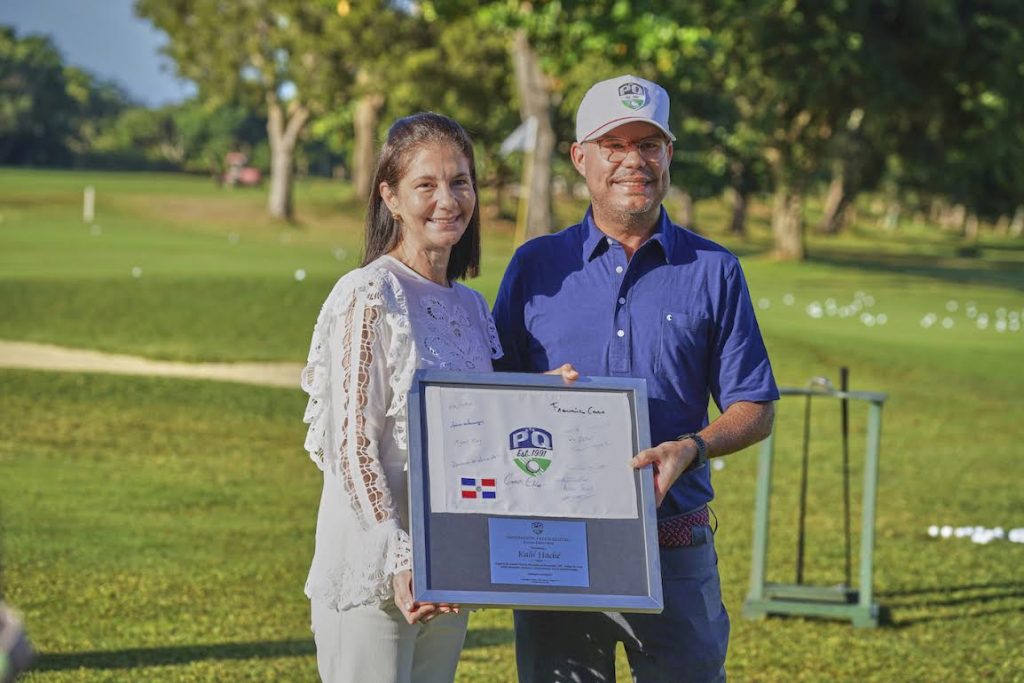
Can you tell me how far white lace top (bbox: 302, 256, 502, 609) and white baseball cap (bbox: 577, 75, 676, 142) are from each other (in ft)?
2.37

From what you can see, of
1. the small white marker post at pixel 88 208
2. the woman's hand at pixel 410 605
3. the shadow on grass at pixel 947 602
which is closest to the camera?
the woman's hand at pixel 410 605

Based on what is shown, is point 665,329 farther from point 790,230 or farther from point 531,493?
point 790,230

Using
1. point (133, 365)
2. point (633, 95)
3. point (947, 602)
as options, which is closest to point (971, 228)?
point (133, 365)

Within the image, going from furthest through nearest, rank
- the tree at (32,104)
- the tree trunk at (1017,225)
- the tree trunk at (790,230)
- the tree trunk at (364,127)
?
the tree trunk at (1017,225)
the tree at (32,104)
the tree trunk at (364,127)
the tree trunk at (790,230)

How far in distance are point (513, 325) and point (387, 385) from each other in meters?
0.82

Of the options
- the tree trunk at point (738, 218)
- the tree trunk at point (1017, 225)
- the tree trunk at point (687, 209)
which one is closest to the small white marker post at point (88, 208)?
the tree trunk at point (687, 209)

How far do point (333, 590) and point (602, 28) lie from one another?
23.0 m

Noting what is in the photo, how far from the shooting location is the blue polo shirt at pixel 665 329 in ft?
13.4

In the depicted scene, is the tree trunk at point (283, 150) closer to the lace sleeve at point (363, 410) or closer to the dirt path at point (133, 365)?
the dirt path at point (133, 365)

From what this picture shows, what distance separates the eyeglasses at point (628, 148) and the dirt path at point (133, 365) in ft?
44.6

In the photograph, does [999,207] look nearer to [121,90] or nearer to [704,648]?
[704,648]

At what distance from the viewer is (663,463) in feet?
12.1

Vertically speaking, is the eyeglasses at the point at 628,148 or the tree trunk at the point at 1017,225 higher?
the tree trunk at the point at 1017,225
